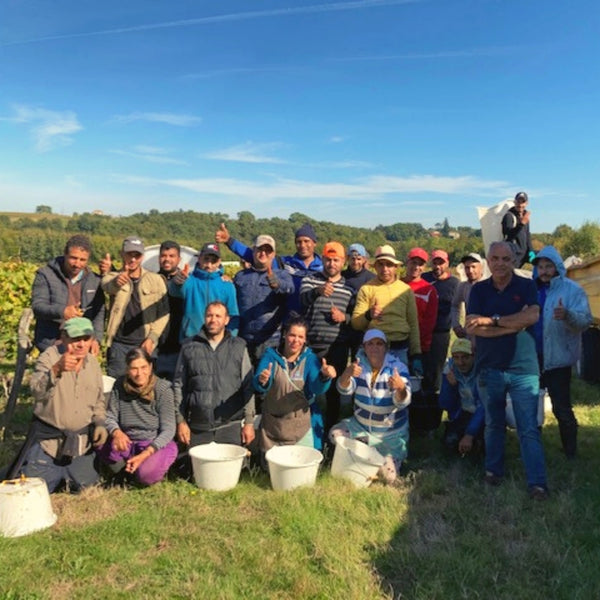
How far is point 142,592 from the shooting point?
3094 mm

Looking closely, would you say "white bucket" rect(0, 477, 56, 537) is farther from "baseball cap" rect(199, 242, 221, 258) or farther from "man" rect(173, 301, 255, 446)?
"baseball cap" rect(199, 242, 221, 258)

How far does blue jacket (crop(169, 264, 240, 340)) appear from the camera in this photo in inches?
215

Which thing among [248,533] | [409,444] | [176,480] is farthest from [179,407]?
[409,444]

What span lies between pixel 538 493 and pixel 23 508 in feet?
12.8

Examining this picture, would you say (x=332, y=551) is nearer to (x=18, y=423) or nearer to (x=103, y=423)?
(x=103, y=423)

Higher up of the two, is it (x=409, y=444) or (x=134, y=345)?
(x=134, y=345)

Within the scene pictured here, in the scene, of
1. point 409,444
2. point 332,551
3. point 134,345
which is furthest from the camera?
point 409,444

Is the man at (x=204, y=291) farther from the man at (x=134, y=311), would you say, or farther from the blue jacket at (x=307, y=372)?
the blue jacket at (x=307, y=372)

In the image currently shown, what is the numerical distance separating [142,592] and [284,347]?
2531 mm

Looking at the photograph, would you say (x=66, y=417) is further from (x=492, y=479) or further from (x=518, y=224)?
(x=518, y=224)

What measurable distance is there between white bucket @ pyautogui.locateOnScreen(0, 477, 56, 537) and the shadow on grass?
2.33 meters

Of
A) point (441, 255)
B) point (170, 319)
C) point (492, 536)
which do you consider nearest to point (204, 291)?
point (170, 319)

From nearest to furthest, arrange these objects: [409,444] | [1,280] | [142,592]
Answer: [142,592]
[409,444]
[1,280]

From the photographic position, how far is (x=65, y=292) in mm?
5234
